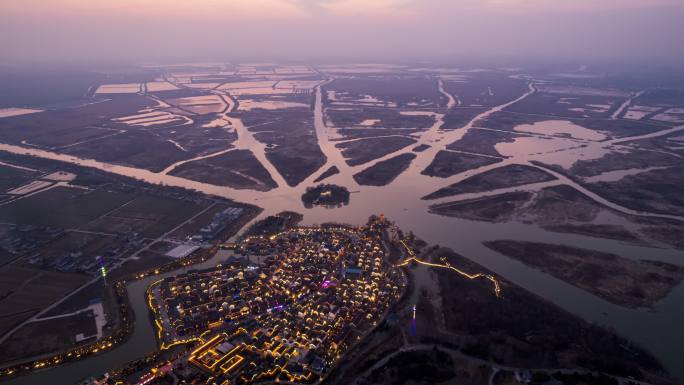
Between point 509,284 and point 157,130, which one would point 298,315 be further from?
point 157,130

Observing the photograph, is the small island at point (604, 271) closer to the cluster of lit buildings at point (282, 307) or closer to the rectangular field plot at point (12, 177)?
the cluster of lit buildings at point (282, 307)

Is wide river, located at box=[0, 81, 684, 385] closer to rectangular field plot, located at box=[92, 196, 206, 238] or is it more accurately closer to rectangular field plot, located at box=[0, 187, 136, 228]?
rectangular field plot, located at box=[92, 196, 206, 238]

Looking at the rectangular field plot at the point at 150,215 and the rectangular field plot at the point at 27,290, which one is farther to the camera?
the rectangular field plot at the point at 150,215

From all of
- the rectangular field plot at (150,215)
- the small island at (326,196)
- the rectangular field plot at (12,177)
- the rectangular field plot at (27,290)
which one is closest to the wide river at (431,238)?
the small island at (326,196)

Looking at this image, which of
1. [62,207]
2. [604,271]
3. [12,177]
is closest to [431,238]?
[604,271]

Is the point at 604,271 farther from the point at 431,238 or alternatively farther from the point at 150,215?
the point at 150,215

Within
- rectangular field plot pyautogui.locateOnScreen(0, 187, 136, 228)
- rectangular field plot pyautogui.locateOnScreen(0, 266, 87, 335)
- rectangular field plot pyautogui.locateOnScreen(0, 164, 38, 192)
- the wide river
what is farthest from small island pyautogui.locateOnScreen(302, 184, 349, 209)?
rectangular field plot pyautogui.locateOnScreen(0, 164, 38, 192)

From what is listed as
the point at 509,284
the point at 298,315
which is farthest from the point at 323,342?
the point at 509,284
